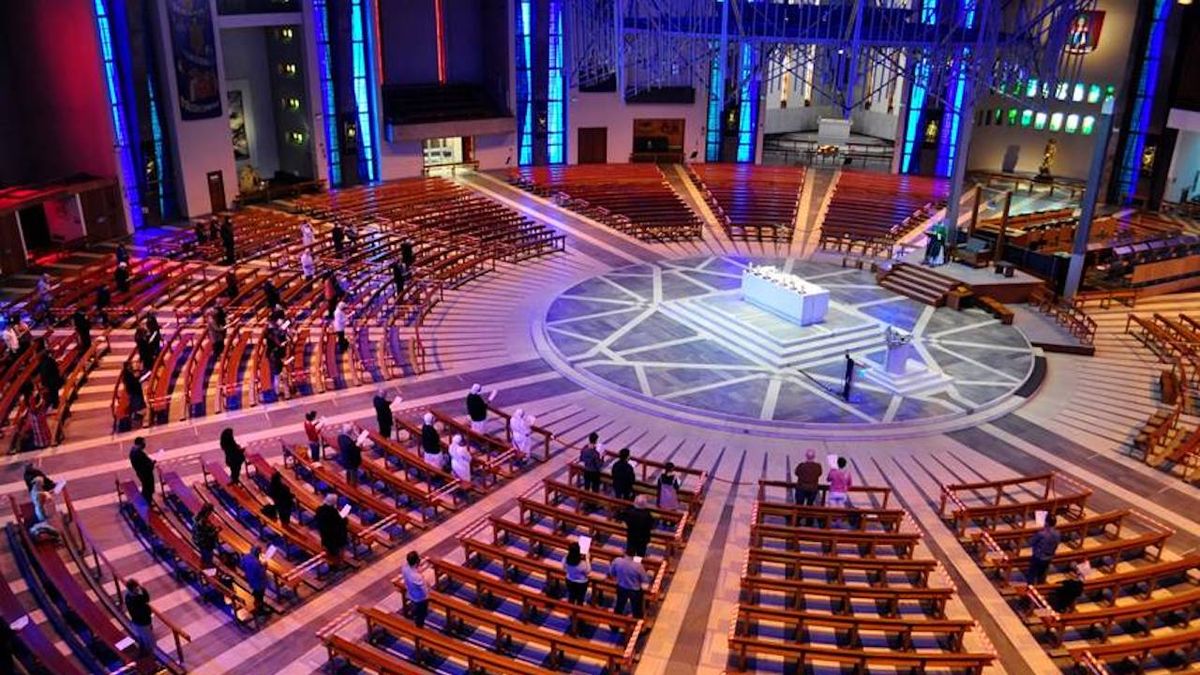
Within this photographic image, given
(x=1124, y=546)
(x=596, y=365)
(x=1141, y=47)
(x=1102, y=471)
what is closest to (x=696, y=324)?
(x=596, y=365)

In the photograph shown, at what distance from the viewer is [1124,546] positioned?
42.3ft

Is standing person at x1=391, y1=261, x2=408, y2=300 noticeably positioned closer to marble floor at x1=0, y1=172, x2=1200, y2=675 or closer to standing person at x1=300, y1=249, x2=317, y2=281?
marble floor at x1=0, y1=172, x2=1200, y2=675

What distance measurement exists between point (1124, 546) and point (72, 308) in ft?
75.3

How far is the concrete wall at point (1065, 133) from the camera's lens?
3659 cm

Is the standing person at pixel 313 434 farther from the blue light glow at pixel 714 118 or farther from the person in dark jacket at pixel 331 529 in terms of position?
the blue light glow at pixel 714 118

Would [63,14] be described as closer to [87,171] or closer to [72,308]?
[87,171]

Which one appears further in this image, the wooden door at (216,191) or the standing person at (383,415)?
the wooden door at (216,191)

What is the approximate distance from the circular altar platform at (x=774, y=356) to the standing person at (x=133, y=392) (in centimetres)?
887

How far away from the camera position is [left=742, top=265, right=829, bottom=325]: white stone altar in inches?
914

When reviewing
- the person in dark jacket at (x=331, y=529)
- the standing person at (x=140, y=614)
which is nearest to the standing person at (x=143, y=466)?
the person in dark jacket at (x=331, y=529)

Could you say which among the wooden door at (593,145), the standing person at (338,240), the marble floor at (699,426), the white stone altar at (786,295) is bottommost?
the marble floor at (699,426)

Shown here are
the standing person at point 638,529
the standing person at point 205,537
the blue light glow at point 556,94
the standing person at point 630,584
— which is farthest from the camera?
the blue light glow at point 556,94

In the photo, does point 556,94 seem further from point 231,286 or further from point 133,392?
point 133,392

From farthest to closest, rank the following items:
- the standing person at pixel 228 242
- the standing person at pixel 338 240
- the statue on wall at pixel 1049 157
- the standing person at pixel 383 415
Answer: the statue on wall at pixel 1049 157
the standing person at pixel 338 240
the standing person at pixel 228 242
the standing person at pixel 383 415
